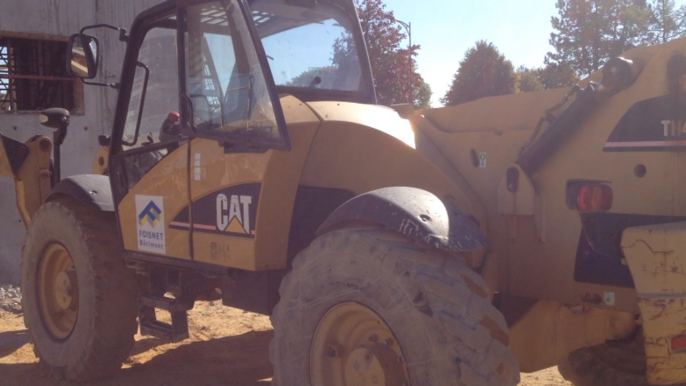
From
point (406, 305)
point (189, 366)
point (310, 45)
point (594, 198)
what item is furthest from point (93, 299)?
point (594, 198)

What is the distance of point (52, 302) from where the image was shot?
573 cm

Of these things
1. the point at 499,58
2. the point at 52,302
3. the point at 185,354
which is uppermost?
the point at 499,58

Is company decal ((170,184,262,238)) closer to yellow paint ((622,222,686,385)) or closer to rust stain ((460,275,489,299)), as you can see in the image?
rust stain ((460,275,489,299))

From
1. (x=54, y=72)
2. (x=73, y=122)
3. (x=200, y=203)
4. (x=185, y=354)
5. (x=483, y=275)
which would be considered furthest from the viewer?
(x=54, y=72)

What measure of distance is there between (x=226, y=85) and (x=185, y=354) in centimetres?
297

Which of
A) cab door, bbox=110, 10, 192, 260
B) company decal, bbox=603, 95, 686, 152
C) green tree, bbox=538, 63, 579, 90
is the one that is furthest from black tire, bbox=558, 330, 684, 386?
green tree, bbox=538, 63, 579, 90

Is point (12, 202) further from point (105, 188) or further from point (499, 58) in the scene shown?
point (499, 58)

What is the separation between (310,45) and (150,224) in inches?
64.3

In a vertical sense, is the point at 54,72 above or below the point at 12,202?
above

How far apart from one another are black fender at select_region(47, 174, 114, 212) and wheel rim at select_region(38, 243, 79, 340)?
1.64ft

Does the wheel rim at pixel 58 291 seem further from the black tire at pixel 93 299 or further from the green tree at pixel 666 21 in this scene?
the green tree at pixel 666 21

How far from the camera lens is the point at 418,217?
3.00m

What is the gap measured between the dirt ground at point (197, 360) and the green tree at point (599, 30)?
49.6 ft

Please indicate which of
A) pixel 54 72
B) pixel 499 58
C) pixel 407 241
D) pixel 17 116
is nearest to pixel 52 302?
pixel 407 241
